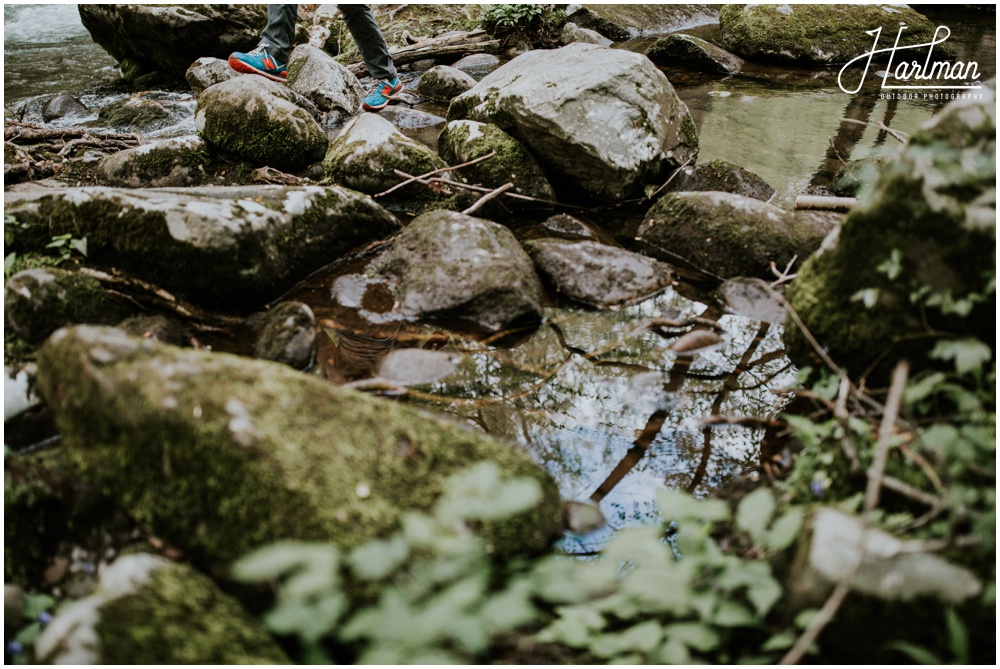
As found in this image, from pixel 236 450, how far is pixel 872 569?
168 cm

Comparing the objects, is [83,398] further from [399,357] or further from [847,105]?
[847,105]

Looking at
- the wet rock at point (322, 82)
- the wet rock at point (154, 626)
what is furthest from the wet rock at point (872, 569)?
the wet rock at point (322, 82)

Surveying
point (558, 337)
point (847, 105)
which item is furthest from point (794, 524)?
point (847, 105)

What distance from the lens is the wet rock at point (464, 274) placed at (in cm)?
338

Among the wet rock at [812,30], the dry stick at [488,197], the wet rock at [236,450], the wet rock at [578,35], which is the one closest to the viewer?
the wet rock at [236,450]

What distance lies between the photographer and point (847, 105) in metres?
7.17

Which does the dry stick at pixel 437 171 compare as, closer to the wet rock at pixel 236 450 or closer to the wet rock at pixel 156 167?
the wet rock at pixel 156 167

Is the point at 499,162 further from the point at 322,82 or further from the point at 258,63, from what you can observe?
the point at 322,82

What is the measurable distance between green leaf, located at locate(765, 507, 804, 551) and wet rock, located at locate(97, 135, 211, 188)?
196 inches

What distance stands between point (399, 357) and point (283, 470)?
1457 mm

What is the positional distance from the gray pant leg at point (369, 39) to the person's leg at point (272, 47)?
0.59m

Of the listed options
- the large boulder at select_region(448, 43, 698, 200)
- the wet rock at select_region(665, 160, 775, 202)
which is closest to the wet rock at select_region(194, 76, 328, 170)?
the large boulder at select_region(448, 43, 698, 200)

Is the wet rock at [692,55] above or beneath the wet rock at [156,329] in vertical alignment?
above

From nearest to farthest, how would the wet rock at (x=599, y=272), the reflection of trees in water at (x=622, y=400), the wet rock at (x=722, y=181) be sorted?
1. the reflection of trees in water at (x=622, y=400)
2. the wet rock at (x=599, y=272)
3. the wet rock at (x=722, y=181)
